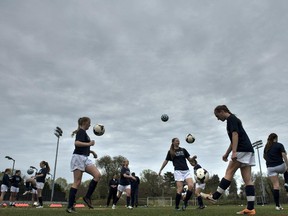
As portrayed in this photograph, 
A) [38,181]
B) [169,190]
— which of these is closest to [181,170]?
[38,181]

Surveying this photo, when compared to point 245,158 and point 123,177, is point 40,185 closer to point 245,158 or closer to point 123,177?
point 123,177

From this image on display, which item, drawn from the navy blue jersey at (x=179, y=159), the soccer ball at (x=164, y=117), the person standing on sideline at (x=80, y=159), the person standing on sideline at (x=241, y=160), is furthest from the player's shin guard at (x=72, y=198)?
the soccer ball at (x=164, y=117)

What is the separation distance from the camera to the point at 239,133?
6117 mm

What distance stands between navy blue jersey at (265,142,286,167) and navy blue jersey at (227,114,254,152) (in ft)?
12.9

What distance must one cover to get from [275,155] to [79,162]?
640cm

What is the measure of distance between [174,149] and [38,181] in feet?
25.8

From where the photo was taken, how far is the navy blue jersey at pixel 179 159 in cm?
1032

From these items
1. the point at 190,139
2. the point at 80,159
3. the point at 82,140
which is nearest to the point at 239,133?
the point at 82,140

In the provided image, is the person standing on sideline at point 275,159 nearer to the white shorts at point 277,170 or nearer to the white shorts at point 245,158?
the white shorts at point 277,170

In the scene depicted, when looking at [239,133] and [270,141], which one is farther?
[270,141]

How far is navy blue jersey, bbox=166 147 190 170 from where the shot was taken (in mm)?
10320

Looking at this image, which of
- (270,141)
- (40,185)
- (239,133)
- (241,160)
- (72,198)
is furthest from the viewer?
(40,185)

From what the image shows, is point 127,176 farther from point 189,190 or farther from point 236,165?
point 236,165

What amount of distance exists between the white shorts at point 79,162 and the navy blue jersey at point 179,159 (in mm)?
3965
